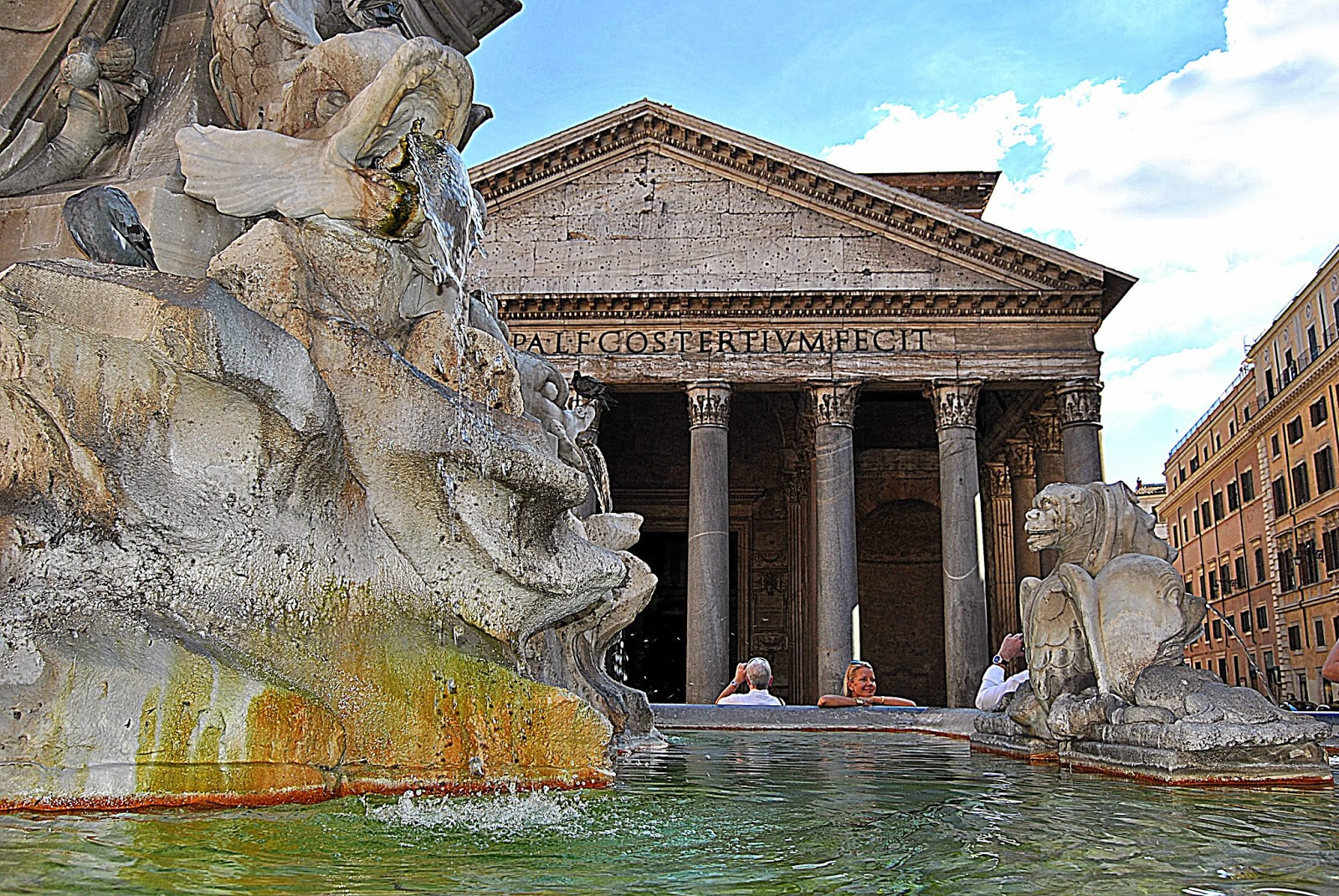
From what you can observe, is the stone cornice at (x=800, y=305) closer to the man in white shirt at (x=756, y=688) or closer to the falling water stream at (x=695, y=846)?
the man in white shirt at (x=756, y=688)

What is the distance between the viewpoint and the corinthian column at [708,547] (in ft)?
47.1

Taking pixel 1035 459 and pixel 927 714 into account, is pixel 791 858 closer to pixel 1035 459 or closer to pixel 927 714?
pixel 927 714

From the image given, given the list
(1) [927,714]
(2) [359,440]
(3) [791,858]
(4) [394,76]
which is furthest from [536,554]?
(1) [927,714]

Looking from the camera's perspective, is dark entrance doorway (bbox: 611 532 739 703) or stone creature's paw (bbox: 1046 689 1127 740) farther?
dark entrance doorway (bbox: 611 532 739 703)

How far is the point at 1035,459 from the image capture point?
17609mm

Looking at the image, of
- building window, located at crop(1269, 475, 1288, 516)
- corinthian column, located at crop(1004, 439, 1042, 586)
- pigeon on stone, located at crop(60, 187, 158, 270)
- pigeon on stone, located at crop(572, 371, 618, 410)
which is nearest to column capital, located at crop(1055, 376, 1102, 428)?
corinthian column, located at crop(1004, 439, 1042, 586)

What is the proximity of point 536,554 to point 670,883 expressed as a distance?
90 centimetres

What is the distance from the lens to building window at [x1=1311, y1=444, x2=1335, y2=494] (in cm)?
2633

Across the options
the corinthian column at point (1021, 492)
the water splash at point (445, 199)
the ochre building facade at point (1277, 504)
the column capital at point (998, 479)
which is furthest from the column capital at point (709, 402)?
the ochre building facade at point (1277, 504)

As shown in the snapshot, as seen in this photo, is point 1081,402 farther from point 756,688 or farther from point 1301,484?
point 1301,484

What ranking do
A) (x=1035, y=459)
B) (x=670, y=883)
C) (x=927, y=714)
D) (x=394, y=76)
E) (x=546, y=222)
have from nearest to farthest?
(x=670, y=883) → (x=394, y=76) → (x=927, y=714) → (x=546, y=222) → (x=1035, y=459)

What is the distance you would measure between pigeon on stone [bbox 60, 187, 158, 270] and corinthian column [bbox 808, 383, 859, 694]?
1273 centimetres

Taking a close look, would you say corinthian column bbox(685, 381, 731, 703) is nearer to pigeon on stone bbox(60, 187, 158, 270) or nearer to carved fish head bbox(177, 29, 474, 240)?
carved fish head bbox(177, 29, 474, 240)

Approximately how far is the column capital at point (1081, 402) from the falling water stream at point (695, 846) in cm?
1301
